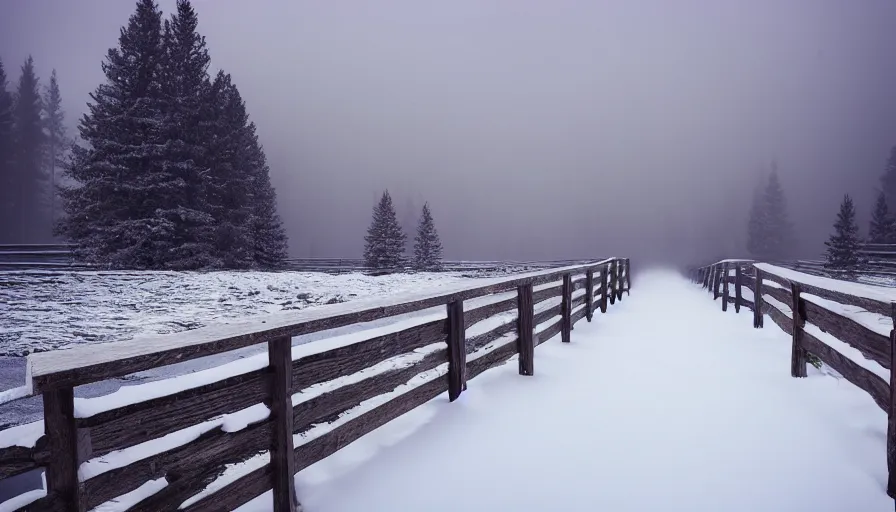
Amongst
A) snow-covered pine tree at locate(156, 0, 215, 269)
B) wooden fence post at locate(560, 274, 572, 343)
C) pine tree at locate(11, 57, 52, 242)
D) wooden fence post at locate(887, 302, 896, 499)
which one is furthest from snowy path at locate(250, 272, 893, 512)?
pine tree at locate(11, 57, 52, 242)

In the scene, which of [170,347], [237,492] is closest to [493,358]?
[237,492]

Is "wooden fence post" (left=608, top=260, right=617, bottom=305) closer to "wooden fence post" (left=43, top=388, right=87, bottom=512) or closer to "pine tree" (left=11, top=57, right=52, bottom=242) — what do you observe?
"wooden fence post" (left=43, top=388, right=87, bottom=512)

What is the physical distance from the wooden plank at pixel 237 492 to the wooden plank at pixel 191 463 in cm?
8

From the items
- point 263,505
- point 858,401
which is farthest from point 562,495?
point 858,401

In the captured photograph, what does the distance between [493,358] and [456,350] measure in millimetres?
985

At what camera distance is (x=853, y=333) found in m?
3.58

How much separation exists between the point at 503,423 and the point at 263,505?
2231 mm

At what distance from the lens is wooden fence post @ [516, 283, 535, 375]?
226 inches

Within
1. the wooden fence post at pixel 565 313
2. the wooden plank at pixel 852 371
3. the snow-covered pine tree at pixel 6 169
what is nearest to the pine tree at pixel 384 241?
the wooden fence post at pixel 565 313

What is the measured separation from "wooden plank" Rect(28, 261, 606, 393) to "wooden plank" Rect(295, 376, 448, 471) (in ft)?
2.61

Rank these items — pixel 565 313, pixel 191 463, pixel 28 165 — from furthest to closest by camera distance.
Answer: pixel 28 165
pixel 565 313
pixel 191 463

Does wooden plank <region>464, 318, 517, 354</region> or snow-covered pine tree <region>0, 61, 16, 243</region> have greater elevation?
snow-covered pine tree <region>0, 61, 16, 243</region>

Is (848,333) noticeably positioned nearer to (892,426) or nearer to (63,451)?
(892,426)

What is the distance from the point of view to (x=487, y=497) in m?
3.03
